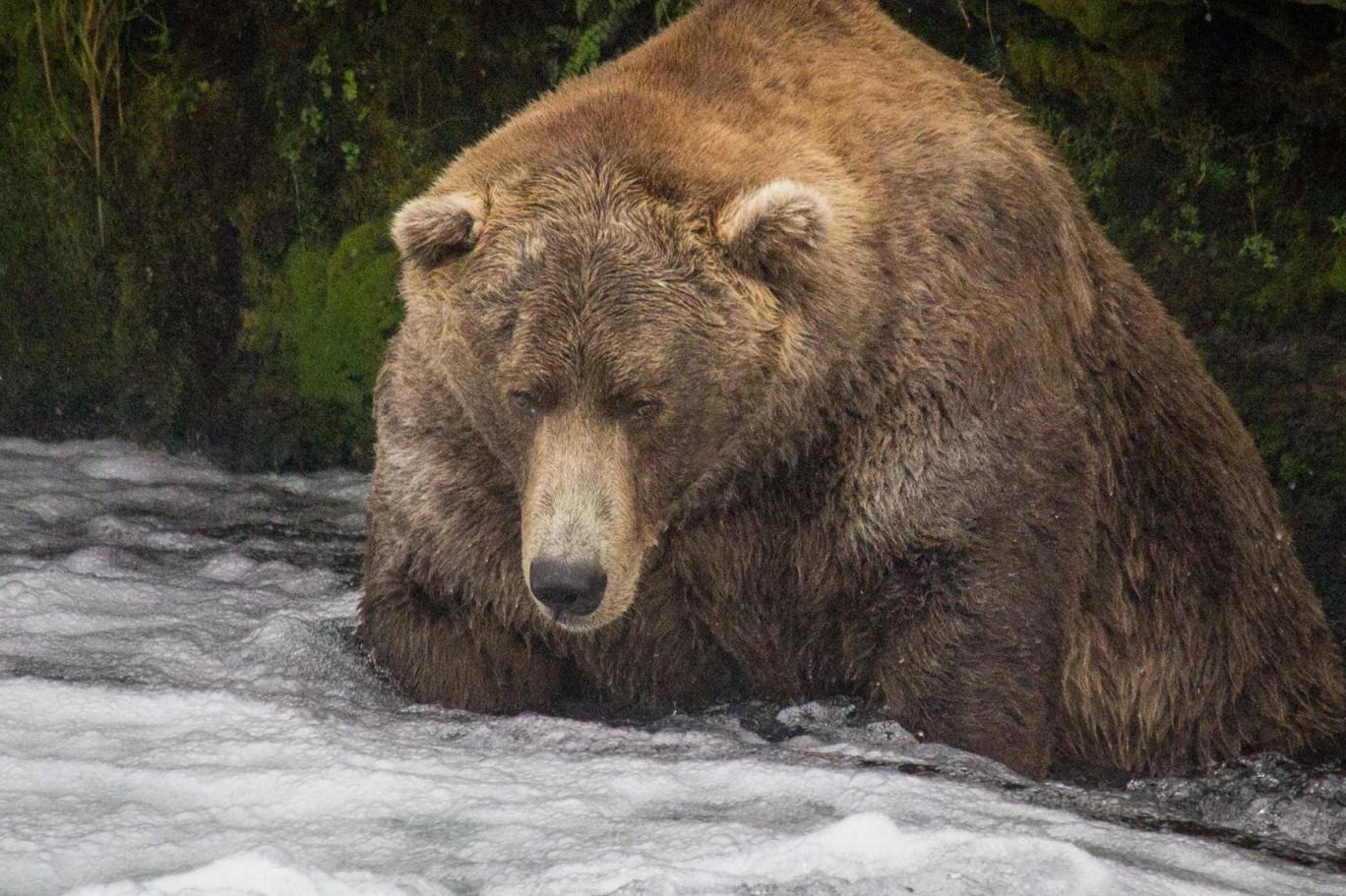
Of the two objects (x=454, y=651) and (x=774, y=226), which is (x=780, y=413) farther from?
(x=454, y=651)

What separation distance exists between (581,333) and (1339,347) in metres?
3.59

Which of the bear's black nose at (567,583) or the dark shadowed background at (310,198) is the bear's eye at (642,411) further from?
the dark shadowed background at (310,198)

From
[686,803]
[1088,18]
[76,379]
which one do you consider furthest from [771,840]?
[76,379]

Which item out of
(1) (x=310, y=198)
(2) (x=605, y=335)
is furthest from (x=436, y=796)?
(1) (x=310, y=198)

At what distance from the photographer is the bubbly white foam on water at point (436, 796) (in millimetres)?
3943

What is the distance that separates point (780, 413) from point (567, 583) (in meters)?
0.85

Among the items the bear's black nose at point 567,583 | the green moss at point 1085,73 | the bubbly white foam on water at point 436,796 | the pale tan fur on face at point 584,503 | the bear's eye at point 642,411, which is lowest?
the bubbly white foam on water at point 436,796

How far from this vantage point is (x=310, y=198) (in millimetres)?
8492

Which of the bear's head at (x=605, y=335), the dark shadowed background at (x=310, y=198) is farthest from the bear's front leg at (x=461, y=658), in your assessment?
the dark shadowed background at (x=310, y=198)

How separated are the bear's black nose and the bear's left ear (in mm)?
913

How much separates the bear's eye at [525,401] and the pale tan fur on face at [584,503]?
0.04 meters

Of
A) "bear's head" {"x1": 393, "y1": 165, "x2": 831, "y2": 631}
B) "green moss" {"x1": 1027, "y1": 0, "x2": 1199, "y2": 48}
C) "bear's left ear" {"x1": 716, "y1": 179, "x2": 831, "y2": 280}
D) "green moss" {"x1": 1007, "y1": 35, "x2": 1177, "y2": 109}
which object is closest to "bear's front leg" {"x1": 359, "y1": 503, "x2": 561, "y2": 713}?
"bear's head" {"x1": 393, "y1": 165, "x2": 831, "y2": 631}

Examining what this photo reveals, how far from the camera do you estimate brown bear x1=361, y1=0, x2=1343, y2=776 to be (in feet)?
15.6

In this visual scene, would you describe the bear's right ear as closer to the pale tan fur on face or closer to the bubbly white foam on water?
the pale tan fur on face
